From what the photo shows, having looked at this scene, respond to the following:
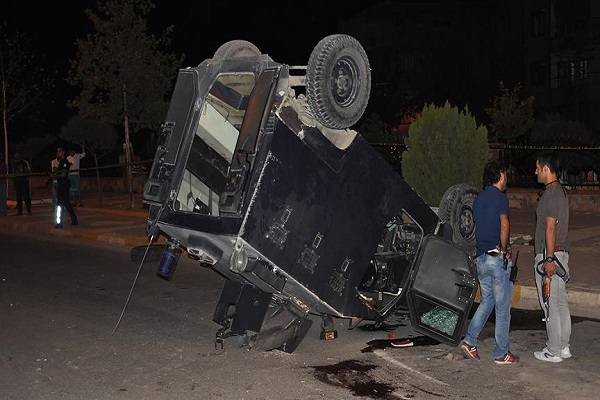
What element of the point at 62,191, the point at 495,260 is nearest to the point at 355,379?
the point at 495,260

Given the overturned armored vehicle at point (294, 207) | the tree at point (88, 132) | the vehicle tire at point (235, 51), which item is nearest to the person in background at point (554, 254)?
the overturned armored vehicle at point (294, 207)

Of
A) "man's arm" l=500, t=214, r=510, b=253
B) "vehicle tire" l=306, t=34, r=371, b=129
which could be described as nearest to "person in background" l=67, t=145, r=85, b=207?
"vehicle tire" l=306, t=34, r=371, b=129

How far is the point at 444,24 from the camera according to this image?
177 ft

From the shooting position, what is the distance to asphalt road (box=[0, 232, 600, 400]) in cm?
582

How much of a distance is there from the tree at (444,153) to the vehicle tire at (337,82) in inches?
188

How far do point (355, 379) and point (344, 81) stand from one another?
2371mm

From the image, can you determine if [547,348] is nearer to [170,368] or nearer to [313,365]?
[313,365]

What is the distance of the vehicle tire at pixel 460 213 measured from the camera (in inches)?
303

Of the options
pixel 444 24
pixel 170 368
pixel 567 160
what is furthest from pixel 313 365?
pixel 444 24

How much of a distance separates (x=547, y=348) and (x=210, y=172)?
317 cm

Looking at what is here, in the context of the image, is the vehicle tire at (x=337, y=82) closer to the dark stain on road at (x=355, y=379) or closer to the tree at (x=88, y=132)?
the dark stain on road at (x=355, y=379)

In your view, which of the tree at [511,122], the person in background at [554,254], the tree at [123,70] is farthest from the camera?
the tree at [511,122]

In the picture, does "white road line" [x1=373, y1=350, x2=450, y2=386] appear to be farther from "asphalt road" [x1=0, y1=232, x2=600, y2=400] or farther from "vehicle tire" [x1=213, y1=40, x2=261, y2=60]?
"vehicle tire" [x1=213, y1=40, x2=261, y2=60]

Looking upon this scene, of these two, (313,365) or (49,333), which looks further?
(49,333)
